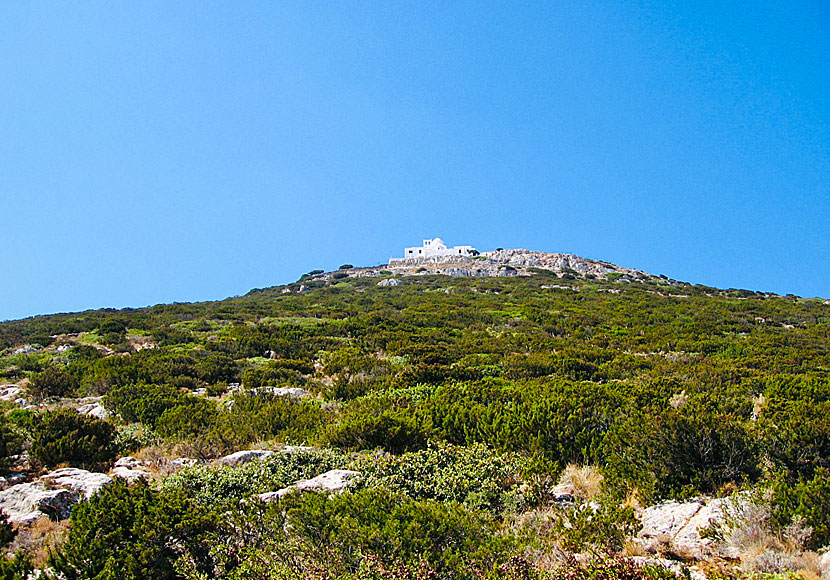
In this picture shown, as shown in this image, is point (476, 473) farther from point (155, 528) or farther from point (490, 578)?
point (155, 528)

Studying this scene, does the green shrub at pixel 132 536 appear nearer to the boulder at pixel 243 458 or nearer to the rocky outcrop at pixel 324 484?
the rocky outcrop at pixel 324 484

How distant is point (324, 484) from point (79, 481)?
7.92 ft

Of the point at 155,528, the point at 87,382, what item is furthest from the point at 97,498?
the point at 87,382

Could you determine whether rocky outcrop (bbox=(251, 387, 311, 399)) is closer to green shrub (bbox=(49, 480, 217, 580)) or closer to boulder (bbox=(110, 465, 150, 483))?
boulder (bbox=(110, 465, 150, 483))

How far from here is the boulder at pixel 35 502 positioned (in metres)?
4.27

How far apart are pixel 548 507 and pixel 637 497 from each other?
896mm

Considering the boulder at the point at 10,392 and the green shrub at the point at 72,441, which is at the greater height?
the boulder at the point at 10,392

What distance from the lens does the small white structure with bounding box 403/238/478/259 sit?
71.5 metres

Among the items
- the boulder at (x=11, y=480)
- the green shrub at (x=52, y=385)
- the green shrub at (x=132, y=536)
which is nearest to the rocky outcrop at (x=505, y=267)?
the green shrub at (x=52, y=385)

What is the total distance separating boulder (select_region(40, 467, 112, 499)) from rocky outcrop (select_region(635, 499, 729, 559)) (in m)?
4.81

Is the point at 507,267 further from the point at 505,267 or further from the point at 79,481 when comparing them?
the point at 79,481

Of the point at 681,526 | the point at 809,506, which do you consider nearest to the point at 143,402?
the point at 681,526

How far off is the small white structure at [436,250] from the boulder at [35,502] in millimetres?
67089

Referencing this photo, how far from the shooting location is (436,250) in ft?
247
